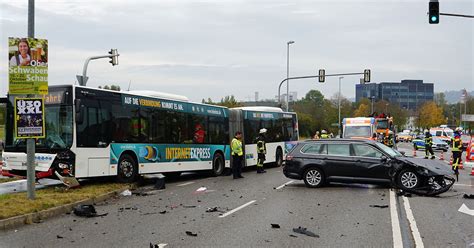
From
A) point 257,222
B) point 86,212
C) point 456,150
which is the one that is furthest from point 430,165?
point 86,212

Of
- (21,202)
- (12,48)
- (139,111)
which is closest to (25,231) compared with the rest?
(21,202)

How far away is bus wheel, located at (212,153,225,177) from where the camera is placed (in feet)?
64.5

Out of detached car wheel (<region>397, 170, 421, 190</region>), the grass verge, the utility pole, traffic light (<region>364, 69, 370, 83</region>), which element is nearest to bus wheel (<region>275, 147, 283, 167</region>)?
detached car wheel (<region>397, 170, 421, 190</region>)

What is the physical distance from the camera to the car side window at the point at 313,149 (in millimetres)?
14851

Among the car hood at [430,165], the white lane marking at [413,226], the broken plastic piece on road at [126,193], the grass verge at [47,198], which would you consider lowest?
the broken plastic piece on road at [126,193]

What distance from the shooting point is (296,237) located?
766cm

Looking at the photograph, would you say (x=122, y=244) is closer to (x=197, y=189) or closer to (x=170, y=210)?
(x=170, y=210)

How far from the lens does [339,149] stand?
1452 centimetres

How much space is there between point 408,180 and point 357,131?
60.7ft

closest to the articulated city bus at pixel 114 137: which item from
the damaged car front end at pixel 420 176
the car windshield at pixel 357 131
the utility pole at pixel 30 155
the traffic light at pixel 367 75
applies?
the utility pole at pixel 30 155

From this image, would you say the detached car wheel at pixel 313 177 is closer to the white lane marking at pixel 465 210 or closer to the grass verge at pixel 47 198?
the white lane marking at pixel 465 210

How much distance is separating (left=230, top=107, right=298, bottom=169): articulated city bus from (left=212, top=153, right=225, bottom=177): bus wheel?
1800 millimetres

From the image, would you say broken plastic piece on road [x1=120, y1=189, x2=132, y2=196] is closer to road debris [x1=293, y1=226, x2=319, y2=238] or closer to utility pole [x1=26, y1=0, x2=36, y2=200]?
utility pole [x1=26, y1=0, x2=36, y2=200]

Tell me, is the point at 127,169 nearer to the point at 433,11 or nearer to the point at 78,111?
the point at 78,111
